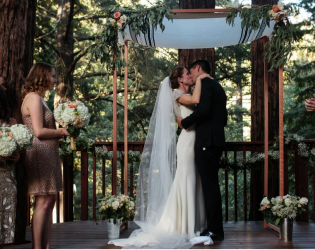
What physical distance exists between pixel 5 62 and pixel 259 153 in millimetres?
3956

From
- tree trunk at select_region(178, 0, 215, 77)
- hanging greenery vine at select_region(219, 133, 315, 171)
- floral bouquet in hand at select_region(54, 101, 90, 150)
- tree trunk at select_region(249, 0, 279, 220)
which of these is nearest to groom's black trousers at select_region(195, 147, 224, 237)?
floral bouquet in hand at select_region(54, 101, 90, 150)

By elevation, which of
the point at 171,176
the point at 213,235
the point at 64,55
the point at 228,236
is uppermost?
the point at 64,55

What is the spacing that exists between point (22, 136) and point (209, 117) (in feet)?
7.26

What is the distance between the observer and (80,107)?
354 centimetres

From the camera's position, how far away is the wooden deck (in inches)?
168

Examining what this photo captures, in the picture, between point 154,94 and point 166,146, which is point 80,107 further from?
point 154,94

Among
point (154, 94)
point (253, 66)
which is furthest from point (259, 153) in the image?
point (154, 94)

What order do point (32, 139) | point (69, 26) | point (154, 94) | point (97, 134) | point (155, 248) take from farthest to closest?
point (97, 134) → point (154, 94) → point (69, 26) → point (155, 248) → point (32, 139)

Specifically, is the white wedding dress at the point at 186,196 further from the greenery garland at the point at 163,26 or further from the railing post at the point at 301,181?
the railing post at the point at 301,181

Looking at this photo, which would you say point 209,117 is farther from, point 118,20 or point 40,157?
point 40,157

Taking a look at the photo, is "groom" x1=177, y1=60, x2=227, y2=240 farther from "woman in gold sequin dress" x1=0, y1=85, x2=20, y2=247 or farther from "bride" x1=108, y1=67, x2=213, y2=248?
"woman in gold sequin dress" x1=0, y1=85, x2=20, y2=247

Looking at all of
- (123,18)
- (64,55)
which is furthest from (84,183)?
(64,55)

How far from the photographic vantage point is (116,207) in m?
4.59

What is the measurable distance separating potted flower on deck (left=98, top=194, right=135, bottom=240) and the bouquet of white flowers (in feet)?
5.48
